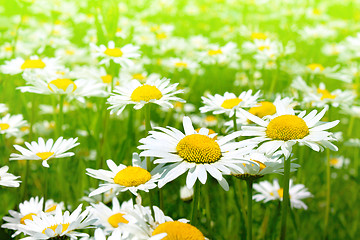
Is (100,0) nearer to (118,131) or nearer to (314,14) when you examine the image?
(118,131)

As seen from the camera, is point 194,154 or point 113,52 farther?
point 113,52

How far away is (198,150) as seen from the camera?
1.12 m

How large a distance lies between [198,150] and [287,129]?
0.99 feet

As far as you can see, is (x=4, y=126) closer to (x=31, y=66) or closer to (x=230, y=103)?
(x=31, y=66)

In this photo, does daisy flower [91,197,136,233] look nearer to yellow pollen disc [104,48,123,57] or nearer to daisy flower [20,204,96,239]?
daisy flower [20,204,96,239]

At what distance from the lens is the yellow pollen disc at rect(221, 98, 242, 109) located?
169 cm

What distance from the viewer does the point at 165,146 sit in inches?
45.2

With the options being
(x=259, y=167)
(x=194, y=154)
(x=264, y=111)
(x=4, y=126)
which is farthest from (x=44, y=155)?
(x=264, y=111)

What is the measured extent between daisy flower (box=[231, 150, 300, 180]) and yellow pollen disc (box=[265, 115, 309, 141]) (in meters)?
0.06

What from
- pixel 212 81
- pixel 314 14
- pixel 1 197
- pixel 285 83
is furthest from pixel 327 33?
pixel 1 197

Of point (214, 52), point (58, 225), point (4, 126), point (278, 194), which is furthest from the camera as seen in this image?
point (214, 52)

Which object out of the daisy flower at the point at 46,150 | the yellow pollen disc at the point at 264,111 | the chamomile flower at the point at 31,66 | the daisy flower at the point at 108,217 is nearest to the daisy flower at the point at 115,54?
the chamomile flower at the point at 31,66

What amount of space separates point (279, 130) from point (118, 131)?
1841mm

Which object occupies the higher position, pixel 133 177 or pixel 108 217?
pixel 133 177
